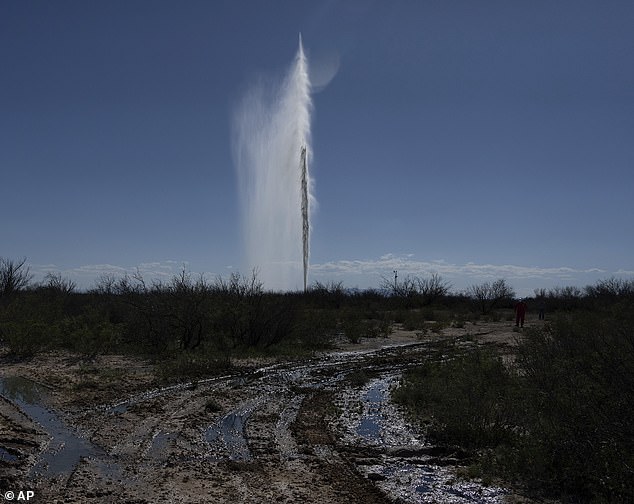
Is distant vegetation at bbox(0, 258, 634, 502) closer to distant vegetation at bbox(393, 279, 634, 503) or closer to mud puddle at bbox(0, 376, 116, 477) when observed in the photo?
distant vegetation at bbox(393, 279, 634, 503)

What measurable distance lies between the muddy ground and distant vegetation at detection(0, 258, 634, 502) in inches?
25.4

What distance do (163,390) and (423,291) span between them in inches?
1910

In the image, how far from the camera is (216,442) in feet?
30.1

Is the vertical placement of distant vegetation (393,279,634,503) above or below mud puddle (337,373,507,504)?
above

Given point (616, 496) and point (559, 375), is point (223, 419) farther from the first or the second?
point (616, 496)

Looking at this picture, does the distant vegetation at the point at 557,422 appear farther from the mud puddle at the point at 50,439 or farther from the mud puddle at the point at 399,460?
the mud puddle at the point at 50,439

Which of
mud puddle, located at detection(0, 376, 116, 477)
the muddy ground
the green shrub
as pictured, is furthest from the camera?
mud puddle, located at detection(0, 376, 116, 477)

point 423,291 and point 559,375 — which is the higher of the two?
point 423,291

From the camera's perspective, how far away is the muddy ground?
6902 mm

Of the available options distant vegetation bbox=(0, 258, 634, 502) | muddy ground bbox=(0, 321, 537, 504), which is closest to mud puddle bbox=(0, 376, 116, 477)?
muddy ground bbox=(0, 321, 537, 504)

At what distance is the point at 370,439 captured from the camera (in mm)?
9492

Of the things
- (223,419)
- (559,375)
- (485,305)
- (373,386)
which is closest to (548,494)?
(559,375)

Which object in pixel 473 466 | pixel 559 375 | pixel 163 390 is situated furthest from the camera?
pixel 163 390

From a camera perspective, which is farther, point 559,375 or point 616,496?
point 559,375
